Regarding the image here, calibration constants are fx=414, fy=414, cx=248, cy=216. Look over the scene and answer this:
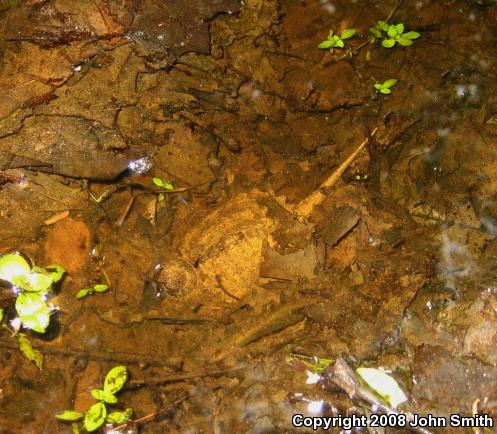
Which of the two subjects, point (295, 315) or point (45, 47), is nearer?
point (295, 315)

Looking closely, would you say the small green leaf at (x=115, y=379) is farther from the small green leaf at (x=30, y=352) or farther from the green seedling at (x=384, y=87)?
the green seedling at (x=384, y=87)

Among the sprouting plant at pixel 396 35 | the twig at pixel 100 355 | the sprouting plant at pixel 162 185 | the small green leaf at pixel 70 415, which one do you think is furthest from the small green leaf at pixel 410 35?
the small green leaf at pixel 70 415

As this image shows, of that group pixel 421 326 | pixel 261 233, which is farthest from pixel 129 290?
pixel 421 326

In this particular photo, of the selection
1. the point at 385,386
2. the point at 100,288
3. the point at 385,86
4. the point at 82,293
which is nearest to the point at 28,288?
the point at 82,293

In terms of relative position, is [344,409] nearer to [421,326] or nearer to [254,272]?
[421,326]

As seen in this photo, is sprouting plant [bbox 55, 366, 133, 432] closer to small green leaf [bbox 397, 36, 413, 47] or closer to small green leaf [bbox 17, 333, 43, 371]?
small green leaf [bbox 17, 333, 43, 371]

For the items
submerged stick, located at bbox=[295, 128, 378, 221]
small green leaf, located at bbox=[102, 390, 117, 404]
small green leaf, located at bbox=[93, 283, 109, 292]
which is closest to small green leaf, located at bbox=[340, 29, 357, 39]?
submerged stick, located at bbox=[295, 128, 378, 221]
